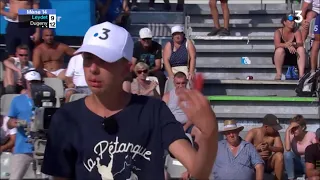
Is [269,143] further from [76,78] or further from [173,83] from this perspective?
[76,78]

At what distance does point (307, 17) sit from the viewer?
44.9 feet

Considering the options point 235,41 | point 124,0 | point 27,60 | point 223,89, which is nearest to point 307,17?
point 235,41

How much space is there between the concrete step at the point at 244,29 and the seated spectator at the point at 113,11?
4.01ft

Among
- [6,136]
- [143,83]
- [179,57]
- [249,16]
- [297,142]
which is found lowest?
[297,142]

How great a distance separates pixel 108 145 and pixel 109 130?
2.7 inches

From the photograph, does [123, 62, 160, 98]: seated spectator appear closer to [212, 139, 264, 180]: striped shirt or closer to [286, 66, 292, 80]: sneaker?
[212, 139, 264, 180]: striped shirt

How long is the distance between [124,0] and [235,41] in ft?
7.01

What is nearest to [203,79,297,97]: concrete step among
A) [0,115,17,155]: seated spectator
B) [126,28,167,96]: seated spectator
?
[126,28,167,96]: seated spectator

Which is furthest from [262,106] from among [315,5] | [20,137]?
[20,137]

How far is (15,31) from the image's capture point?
36.7 feet

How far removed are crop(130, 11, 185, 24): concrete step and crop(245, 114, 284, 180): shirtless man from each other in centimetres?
455

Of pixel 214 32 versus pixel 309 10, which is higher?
pixel 309 10

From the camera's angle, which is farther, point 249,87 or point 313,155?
point 249,87

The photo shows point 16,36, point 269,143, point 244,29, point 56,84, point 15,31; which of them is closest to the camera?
point 269,143
